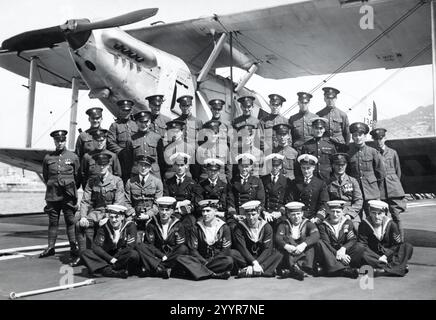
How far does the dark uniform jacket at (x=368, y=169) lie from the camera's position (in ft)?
19.0

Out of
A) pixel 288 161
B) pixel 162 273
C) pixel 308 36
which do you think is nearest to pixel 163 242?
pixel 162 273

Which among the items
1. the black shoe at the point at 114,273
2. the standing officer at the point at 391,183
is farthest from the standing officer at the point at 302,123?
the black shoe at the point at 114,273

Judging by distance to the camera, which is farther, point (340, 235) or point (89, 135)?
point (89, 135)

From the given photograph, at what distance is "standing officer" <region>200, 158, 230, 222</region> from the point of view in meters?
5.43

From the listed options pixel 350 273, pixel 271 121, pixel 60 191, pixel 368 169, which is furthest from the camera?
pixel 271 121

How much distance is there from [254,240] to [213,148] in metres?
1.71

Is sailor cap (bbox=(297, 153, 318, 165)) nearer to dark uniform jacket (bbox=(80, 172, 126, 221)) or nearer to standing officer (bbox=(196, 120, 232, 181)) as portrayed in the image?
standing officer (bbox=(196, 120, 232, 181))

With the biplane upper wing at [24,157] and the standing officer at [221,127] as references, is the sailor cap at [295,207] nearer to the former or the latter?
the standing officer at [221,127]

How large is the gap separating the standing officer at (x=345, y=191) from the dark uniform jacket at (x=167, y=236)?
6.24 feet

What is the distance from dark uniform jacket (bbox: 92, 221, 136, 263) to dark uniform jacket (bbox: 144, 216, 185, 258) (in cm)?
18

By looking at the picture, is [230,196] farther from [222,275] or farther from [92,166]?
[92,166]

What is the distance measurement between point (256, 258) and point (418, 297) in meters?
1.73

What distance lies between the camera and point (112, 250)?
498 centimetres

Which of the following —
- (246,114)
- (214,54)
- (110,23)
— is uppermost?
(214,54)
